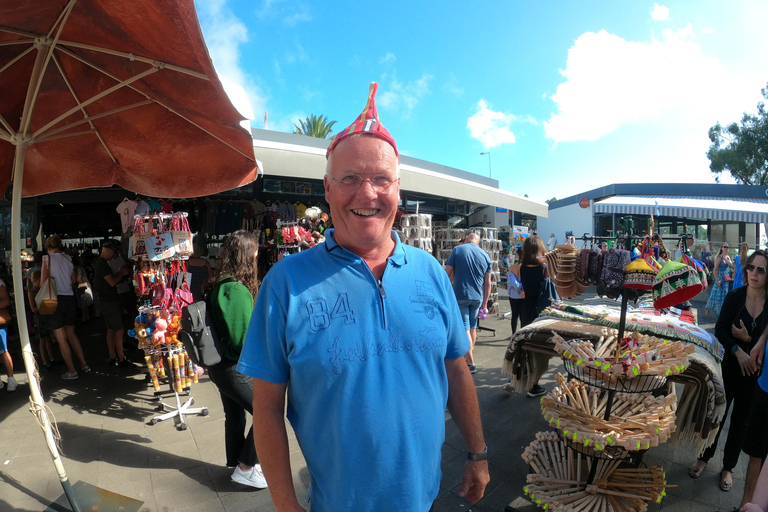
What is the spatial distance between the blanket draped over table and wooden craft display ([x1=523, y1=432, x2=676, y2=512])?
363 mm

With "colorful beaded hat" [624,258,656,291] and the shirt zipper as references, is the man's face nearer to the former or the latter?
the shirt zipper

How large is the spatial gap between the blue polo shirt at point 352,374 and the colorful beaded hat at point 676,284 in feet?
5.05

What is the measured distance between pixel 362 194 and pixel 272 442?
838 mm

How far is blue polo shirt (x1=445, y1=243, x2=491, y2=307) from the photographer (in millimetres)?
4863

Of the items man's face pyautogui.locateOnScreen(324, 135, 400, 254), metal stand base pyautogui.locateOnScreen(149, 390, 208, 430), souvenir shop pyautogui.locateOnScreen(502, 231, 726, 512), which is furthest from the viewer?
metal stand base pyautogui.locateOnScreen(149, 390, 208, 430)

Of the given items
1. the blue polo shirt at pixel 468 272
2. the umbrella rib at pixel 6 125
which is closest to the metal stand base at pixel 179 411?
the umbrella rib at pixel 6 125

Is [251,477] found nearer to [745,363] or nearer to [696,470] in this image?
[696,470]

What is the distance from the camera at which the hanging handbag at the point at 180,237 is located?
410 cm

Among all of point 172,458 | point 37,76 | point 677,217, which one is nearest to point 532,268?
point 172,458

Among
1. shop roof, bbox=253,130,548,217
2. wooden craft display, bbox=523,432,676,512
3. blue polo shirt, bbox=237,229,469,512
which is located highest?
shop roof, bbox=253,130,548,217

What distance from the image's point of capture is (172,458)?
10.4ft

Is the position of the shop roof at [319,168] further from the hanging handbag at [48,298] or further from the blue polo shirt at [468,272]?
the hanging handbag at [48,298]

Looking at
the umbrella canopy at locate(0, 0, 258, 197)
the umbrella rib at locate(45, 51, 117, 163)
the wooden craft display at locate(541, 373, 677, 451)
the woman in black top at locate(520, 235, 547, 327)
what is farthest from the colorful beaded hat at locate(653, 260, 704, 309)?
the umbrella rib at locate(45, 51, 117, 163)

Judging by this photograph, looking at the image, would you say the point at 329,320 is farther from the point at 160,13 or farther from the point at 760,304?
the point at 760,304
